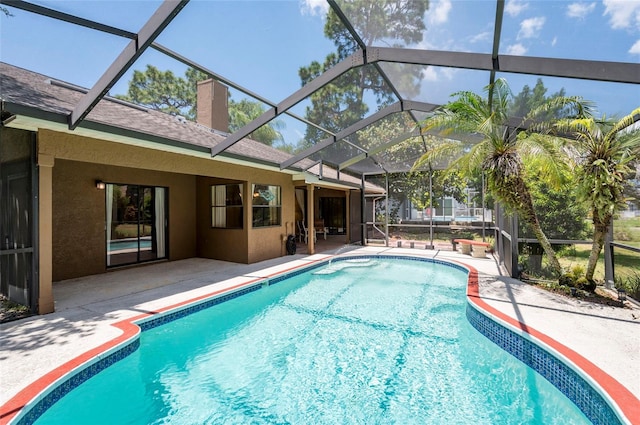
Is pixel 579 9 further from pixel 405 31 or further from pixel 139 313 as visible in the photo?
pixel 139 313

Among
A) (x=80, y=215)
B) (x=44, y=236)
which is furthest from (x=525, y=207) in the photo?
(x=80, y=215)

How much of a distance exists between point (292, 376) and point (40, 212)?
5.03 m

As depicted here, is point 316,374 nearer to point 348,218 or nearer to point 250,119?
point 348,218

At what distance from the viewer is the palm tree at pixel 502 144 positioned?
667 centimetres

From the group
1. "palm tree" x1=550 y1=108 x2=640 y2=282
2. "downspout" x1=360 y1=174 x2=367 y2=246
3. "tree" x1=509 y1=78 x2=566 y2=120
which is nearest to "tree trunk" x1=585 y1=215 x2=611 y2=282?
"palm tree" x1=550 y1=108 x2=640 y2=282

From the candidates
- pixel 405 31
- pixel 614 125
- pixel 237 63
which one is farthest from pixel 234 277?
pixel 614 125

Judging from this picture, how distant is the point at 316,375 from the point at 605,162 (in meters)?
6.47

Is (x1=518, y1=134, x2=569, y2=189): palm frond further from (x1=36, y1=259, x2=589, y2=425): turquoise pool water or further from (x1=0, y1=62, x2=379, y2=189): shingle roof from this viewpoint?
(x1=0, y1=62, x2=379, y2=189): shingle roof

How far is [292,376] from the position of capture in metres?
4.02

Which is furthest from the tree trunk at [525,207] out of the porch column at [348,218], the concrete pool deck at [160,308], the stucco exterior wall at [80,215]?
the stucco exterior wall at [80,215]

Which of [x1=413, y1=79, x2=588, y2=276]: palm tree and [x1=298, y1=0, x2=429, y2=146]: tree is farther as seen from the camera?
[x1=413, y1=79, x2=588, y2=276]: palm tree

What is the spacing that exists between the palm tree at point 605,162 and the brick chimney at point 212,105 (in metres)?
11.9

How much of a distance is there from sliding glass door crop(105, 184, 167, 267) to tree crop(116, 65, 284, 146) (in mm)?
19984

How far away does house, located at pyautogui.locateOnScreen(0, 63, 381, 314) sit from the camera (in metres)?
5.19
